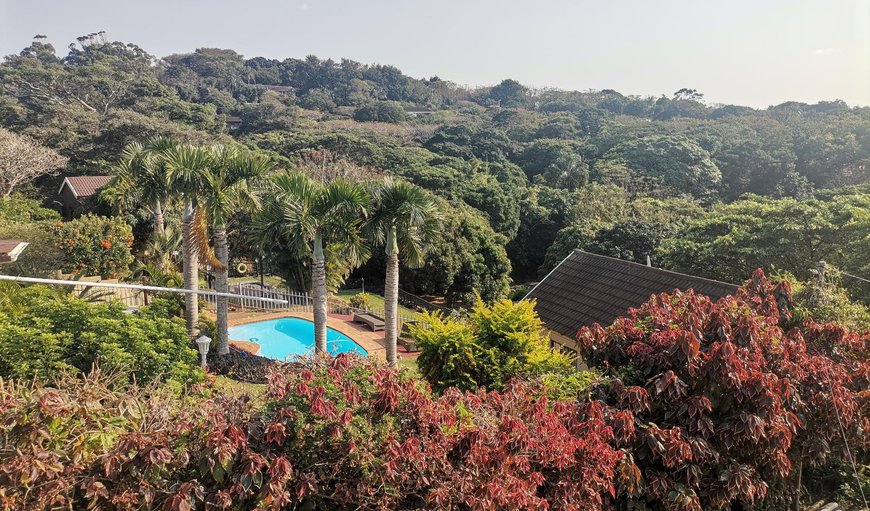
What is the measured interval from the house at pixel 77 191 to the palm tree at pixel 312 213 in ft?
61.4

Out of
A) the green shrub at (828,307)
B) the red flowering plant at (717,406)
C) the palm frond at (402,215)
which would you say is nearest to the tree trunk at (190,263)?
the palm frond at (402,215)

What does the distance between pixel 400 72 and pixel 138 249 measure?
90956mm

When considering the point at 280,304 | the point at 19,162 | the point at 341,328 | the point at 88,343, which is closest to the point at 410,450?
the point at 88,343

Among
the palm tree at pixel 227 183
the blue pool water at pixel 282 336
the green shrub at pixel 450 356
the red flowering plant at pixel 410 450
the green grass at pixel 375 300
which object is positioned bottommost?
the green grass at pixel 375 300

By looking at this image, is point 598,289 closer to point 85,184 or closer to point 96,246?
point 96,246

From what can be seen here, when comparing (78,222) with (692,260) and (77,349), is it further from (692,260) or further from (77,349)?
(692,260)

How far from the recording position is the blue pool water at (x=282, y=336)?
18344mm

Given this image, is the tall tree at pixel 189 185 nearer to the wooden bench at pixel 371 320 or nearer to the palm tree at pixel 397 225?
the palm tree at pixel 397 225

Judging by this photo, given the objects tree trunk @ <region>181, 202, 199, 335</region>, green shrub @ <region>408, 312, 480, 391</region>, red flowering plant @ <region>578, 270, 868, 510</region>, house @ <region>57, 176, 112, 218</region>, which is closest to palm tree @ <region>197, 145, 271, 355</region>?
tree trunk @ <region>181, 202, 199, 335</region>

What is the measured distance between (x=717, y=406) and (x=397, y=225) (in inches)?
316

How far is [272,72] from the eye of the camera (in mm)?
97750

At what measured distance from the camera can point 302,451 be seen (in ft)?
13.1

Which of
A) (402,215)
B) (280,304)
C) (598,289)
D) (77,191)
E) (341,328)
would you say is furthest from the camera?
(77,191)

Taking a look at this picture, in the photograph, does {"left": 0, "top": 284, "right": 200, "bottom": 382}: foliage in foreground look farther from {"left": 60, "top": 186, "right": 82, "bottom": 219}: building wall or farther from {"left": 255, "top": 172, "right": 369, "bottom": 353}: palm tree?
{"left": 60, "top": 186, "right": 82, "bottom": 219}: building wall
